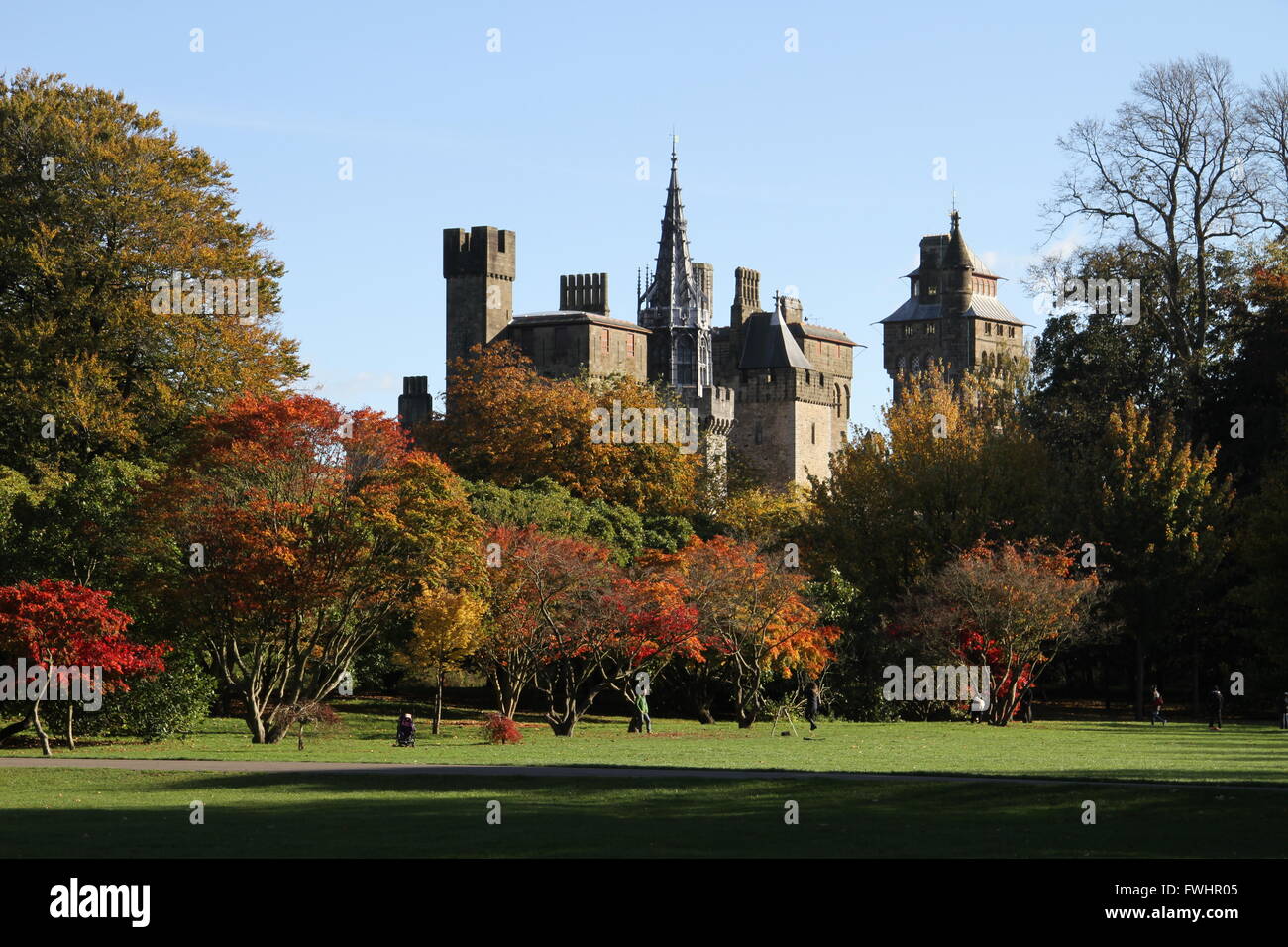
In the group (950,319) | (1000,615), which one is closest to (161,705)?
(1000,615)

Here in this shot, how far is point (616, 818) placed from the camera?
19047 mm

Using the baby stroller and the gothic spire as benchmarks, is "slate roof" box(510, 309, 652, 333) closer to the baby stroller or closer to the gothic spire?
the gothic spire

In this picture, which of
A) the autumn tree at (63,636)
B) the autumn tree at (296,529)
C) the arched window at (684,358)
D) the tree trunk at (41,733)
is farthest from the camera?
the arched window at (684,358)

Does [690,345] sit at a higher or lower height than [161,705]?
higher

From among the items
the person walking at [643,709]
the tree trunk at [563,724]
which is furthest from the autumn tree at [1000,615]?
the tree trunk at [563,724]

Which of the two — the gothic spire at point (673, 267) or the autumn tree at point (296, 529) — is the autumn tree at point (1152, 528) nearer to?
the autumn tree at point (296, 529)

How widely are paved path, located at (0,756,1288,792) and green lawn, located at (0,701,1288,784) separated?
89cm

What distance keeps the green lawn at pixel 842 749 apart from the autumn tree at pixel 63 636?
4.50ft

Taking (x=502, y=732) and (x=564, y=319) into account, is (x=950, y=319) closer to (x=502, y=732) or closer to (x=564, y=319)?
(x=564, y=319)

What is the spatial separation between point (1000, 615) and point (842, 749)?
46.4 ft

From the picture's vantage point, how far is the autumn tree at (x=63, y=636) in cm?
3275

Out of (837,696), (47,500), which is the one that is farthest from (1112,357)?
(47,500)

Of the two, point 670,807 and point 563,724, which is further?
point 563,724

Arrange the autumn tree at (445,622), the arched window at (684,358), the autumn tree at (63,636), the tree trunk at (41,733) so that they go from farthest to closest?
the arched window at (684,358) < the autumn tree at (445,622) < the autumn tree at (63,636) < the tree trunk at (41,733)
